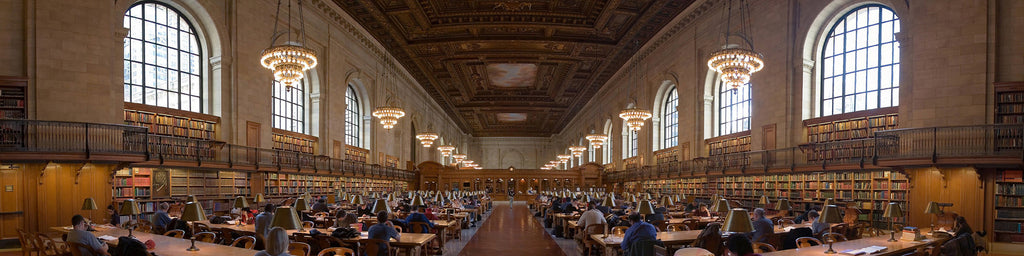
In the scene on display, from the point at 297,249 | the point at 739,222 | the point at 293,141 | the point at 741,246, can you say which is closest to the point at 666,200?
the point at 739,222

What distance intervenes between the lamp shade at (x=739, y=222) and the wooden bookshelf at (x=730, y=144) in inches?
586

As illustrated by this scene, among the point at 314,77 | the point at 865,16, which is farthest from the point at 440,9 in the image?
the point at 865,16

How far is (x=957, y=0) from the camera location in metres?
11.9

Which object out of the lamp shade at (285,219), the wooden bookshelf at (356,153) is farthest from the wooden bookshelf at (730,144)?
the lamp shade at (285,219)

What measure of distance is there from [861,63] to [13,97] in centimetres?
1908

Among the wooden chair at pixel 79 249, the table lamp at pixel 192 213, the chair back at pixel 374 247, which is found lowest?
the chair back at pixel 374 247

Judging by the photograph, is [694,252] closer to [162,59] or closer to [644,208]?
[644,208]

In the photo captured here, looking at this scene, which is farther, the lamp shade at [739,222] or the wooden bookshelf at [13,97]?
the wooden bookshelf at [13,97]

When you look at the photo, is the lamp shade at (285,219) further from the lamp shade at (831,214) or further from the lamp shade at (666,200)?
the lamp shade at (666,200)

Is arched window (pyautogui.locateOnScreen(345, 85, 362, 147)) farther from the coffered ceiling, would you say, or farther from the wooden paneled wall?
the wooden paneled wall

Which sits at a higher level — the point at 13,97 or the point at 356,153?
the point at 13,97

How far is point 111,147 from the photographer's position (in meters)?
11.9

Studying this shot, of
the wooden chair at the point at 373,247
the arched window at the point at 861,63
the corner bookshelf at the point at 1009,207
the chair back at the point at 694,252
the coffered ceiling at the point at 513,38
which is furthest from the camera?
the coffered ceiling at the point at 513,38

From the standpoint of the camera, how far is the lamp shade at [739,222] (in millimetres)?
5199
